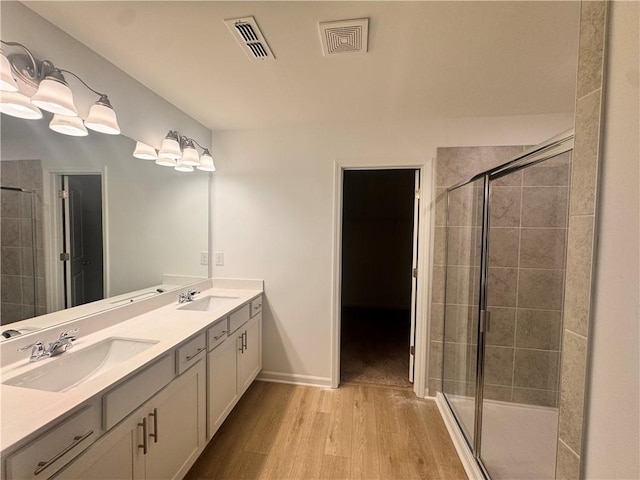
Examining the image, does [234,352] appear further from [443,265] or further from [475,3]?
[475,3]

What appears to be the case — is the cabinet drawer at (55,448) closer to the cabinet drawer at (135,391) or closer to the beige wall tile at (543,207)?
the cabinet drawer at (135,391)

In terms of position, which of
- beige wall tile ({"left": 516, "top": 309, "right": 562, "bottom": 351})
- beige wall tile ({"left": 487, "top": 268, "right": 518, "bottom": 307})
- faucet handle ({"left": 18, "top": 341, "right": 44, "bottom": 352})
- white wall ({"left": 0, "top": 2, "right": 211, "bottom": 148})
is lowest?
beige wall tile ({"left": 516, "top": 309, "right": 562, "bottom": 351})

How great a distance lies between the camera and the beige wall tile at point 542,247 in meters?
2.06

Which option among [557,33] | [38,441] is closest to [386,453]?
[38,441]

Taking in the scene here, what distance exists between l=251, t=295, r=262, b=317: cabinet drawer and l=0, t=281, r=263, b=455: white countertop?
13.3 inches

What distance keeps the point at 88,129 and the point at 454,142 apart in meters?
2.55

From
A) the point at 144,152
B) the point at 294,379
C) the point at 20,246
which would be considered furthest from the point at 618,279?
the point at 294,379

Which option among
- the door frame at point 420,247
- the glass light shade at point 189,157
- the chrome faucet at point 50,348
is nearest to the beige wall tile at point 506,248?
the door frame at point 420,247

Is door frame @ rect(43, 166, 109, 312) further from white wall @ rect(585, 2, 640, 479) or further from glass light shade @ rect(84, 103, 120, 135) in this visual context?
white wall @ rect(585, 2, 640, 479)

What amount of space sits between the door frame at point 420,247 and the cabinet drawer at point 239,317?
763 millimetres

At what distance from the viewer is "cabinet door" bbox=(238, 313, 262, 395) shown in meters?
2.17

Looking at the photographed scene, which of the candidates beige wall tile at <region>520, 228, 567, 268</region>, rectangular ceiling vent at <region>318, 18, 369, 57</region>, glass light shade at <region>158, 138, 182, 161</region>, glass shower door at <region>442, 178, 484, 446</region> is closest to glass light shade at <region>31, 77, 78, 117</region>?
glass light shade at <region>158, 138, 182, 161</region>

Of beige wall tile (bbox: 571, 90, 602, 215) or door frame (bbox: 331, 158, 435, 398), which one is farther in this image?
door frame (bbox: 331, 158, 435, 398)

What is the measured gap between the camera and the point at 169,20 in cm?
127
